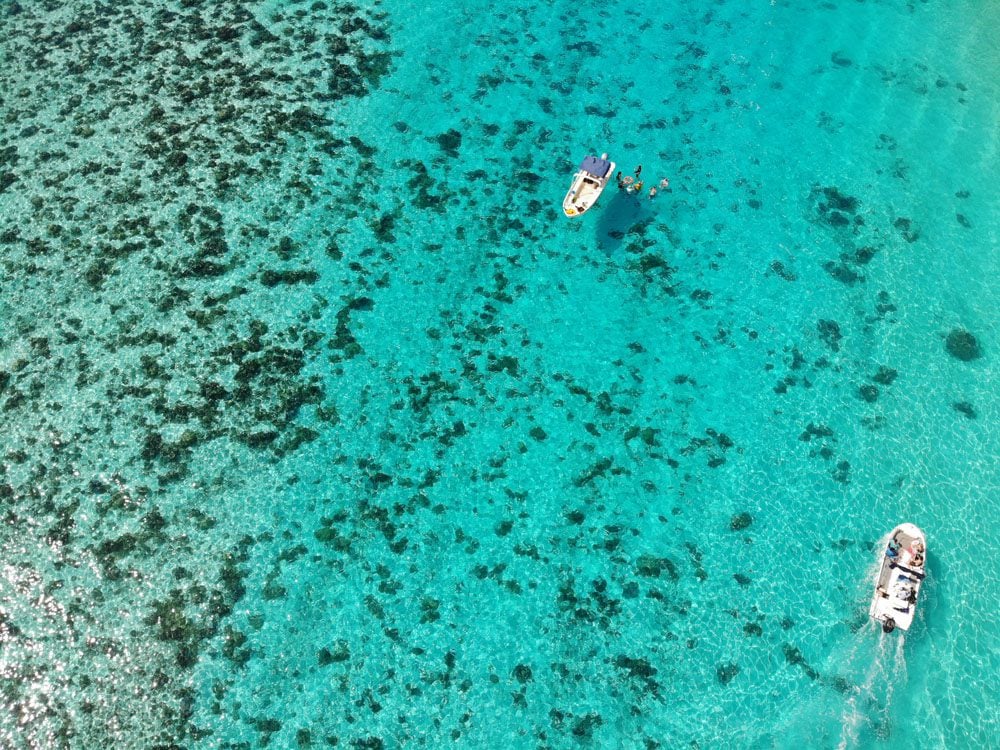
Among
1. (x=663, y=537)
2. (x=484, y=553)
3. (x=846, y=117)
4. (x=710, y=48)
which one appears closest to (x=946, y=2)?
(x=846, y=117)

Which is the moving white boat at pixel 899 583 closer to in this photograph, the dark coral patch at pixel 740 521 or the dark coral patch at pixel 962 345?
the dark coral patch at pixel 740 521

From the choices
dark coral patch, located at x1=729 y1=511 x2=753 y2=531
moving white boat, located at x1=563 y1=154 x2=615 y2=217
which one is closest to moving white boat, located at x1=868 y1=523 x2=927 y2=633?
dark coral patch, located at x1=729 y1=511 x2=753 y2=531

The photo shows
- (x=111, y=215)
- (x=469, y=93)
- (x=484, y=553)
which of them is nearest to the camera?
(x=484, y=553)

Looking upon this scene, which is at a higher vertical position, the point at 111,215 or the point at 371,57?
the point at 371,57

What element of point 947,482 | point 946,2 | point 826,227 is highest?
point 946,2

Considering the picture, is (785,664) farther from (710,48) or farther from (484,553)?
(710,48)

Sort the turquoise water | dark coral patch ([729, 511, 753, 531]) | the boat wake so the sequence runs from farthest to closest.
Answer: dark coral patch ([729, 511, 753, 531]), the turquoise water, the boat wake

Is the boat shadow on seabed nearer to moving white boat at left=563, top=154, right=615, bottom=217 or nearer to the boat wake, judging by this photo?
moving white boat at left=563, top=154, right=615, bottom=217
